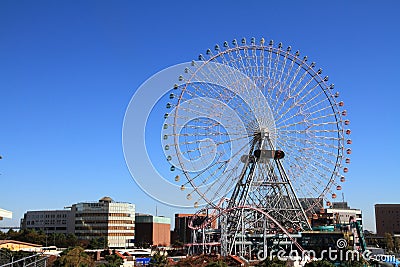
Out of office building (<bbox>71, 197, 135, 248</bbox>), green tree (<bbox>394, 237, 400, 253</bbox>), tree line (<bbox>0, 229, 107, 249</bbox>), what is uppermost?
office building (<bbox>71, 197, 135, 248</bbox>)

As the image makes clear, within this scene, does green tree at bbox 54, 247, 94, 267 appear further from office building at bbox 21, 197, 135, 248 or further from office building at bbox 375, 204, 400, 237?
office building at bbox 375, 204, 400, 237

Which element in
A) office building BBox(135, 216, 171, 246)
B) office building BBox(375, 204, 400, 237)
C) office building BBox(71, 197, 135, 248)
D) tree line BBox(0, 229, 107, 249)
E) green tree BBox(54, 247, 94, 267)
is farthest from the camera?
office building BBox(375, 204, 400, 237)

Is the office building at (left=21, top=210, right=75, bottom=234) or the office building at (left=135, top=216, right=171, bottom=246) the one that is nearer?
the office building at (left=21, top=210, right=75, bottom=234)

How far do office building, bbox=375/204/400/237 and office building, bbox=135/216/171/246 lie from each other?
82.9m

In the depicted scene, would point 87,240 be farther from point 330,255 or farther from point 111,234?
point 330,255

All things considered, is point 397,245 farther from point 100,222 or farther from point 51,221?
point 51,221

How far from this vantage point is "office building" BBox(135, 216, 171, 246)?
115250 millimetres

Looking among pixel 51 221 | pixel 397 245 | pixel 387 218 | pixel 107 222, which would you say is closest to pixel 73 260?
pixel 107 222

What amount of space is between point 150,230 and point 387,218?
3607 inches

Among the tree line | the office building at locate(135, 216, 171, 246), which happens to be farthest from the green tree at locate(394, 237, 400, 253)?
the tree line

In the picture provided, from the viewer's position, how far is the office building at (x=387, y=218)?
16262cm

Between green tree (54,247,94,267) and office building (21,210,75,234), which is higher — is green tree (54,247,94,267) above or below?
below

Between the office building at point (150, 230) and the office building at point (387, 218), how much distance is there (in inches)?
3264

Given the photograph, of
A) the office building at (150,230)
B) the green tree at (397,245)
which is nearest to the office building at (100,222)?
the office building at (150,230)
